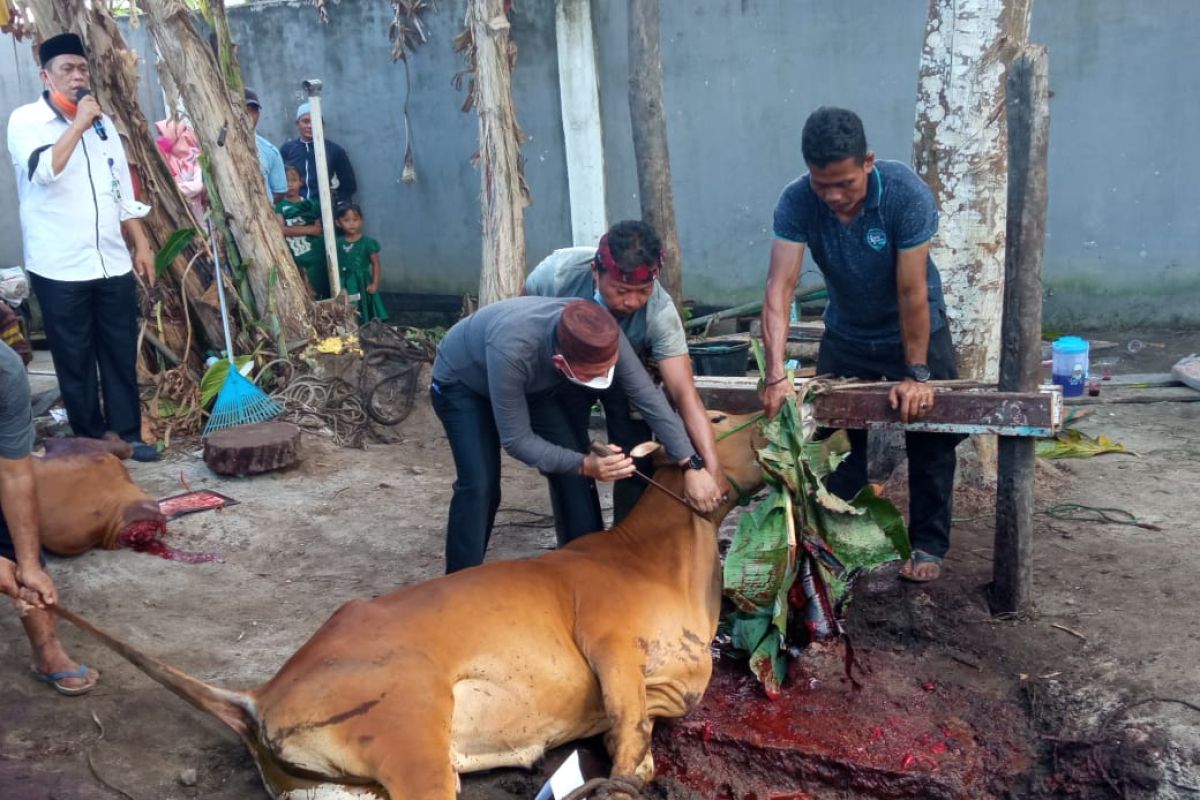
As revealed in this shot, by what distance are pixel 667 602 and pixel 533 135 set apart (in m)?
7.14

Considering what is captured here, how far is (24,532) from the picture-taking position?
3898 mm

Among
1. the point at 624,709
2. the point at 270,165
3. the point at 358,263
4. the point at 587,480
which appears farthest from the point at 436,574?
the point at 270,165

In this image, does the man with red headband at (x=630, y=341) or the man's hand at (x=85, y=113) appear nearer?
the man with red headband at (x=630, y=341)

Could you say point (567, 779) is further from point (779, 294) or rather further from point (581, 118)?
point (581, 118)

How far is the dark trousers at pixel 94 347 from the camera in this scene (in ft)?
21.7

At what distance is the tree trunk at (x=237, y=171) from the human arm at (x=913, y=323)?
5050 millimetres

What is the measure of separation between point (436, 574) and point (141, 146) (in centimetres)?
446

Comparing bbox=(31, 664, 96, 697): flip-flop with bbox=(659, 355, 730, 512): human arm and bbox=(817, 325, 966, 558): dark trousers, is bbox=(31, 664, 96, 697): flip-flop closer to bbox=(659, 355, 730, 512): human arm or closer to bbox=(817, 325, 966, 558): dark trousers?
bbox=(659, 355, 730, 512): human arm

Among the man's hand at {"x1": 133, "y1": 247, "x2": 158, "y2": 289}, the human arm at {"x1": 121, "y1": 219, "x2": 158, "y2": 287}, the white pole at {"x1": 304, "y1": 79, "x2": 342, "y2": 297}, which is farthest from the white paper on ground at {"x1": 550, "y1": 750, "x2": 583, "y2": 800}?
the white pole at {"x1": 304, "y1": 79, "x2": 342, "y2": 297}

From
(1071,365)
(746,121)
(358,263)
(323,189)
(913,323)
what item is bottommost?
(1071,365)

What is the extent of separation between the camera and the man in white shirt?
6.44 m

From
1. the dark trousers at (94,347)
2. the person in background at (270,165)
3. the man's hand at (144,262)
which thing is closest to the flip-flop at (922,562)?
the dark trousers at (94,347)

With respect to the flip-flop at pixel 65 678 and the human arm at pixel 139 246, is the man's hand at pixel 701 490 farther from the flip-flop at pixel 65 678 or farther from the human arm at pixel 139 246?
the human arm at pixel 139 246

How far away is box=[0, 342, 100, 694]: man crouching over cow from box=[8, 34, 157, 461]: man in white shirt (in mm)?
2834
